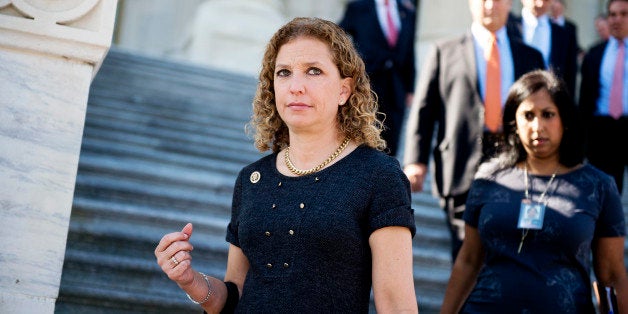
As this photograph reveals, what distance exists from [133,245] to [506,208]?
2300 millimetres

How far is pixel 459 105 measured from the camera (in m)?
4.77

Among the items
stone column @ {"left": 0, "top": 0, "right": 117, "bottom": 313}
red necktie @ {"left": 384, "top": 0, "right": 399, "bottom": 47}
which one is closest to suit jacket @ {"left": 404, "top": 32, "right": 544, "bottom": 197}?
red necktie @ {"left": 384, "top": 0, "right": 399, "bottom": 47}

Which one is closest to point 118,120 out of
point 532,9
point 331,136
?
point 532,9

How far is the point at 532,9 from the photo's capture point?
6.45 meters

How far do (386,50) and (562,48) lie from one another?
3.92 feet

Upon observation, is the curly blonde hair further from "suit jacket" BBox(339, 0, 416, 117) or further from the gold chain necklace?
"suit jacket" BBox(339, 0, 416, 117)

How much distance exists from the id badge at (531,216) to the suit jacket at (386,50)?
2.46 m

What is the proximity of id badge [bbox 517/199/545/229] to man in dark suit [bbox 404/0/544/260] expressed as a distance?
2.64ft

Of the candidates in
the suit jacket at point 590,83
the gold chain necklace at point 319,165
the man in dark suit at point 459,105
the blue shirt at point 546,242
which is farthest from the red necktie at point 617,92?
the gold chain necklace at point 319,165

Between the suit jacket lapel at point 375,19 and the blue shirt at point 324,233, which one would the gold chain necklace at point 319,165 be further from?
the suit jacket lapel at point 375,19

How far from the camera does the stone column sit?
9.77ft

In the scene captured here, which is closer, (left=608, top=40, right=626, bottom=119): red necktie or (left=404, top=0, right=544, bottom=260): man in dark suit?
(left=404, top=0, right=544, bottom=260): man in dark suit

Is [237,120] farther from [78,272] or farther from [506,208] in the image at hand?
[506,208]

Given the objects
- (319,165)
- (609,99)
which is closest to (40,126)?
(319,165)
